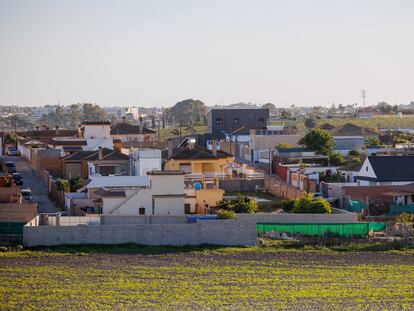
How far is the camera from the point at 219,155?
164 feet

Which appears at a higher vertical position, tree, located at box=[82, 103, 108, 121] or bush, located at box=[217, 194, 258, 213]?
tree, located at box=[82, 103, 108, 121]

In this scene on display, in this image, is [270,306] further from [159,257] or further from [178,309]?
[159,257]

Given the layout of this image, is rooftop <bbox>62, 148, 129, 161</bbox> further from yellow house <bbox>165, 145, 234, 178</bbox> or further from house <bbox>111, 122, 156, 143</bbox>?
house <bbox>111, 122, 156, 143</bbox>

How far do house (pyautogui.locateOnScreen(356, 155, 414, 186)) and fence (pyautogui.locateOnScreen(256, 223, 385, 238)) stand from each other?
9230 mm

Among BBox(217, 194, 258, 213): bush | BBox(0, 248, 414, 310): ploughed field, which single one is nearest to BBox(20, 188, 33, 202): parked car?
BBox(217, 194, 258, 213): bush

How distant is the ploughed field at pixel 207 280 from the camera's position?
71.3 ft

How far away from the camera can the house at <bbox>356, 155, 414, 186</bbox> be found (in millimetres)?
40000

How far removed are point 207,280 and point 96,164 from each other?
23.2 meters

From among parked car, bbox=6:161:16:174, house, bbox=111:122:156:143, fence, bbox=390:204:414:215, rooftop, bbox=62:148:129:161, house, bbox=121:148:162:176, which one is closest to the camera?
fence, bbox=390:204:414:215

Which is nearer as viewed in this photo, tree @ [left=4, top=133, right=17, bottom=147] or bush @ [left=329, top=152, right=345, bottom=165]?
bush @ [left=329, top=152, right=345, bottom=165]

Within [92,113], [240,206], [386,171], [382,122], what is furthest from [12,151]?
[92,113]

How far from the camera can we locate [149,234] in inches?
1177

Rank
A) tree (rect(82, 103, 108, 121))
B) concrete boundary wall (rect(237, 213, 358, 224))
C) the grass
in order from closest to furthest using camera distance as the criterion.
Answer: concrete boundary wall (rect(237, 213, 358, 224)), the grass, tree (rect(82, 103, 108, 121))

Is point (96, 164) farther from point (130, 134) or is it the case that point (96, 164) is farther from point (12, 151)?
point (130, 134)
